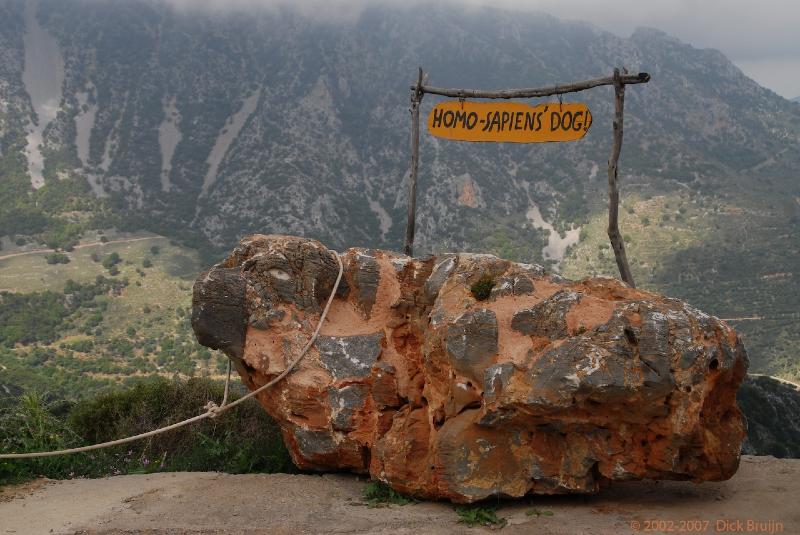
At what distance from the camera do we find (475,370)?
7.36m

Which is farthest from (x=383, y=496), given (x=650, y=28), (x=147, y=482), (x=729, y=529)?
(x=650, y=28)

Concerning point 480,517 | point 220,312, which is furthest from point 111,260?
point 480,517

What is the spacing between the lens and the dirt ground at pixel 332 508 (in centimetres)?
679

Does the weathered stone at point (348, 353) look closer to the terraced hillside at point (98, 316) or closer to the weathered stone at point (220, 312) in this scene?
the weathered stone at point (220, 312)

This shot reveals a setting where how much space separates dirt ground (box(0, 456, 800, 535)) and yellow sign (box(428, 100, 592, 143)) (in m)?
4.90

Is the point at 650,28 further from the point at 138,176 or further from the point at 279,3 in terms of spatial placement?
the point at 138,176

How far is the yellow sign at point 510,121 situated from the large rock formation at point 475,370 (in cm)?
259

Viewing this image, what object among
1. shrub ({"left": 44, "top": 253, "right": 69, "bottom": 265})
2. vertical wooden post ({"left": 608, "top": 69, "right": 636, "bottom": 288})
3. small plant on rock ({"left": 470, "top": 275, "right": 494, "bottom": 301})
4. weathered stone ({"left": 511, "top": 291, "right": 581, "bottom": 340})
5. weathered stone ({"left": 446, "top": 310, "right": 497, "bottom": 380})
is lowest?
shrub ({"left": 44, "top": 253, "right": 69, "bottom": 265})

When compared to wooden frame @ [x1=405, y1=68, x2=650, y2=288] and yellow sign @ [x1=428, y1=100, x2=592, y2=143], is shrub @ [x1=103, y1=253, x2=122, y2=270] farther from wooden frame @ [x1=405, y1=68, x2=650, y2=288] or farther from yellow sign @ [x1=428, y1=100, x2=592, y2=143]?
yellow sign @ [x1=428, y1=100, x2=592, y2=143]

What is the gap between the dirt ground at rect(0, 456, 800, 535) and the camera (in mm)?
6793

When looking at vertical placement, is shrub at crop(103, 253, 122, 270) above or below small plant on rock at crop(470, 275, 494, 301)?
below

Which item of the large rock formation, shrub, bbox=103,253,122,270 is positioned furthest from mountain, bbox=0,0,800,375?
the large rock formation

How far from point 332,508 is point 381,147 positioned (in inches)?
2509

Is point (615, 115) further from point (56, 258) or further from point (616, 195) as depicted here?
point (56, 258)
